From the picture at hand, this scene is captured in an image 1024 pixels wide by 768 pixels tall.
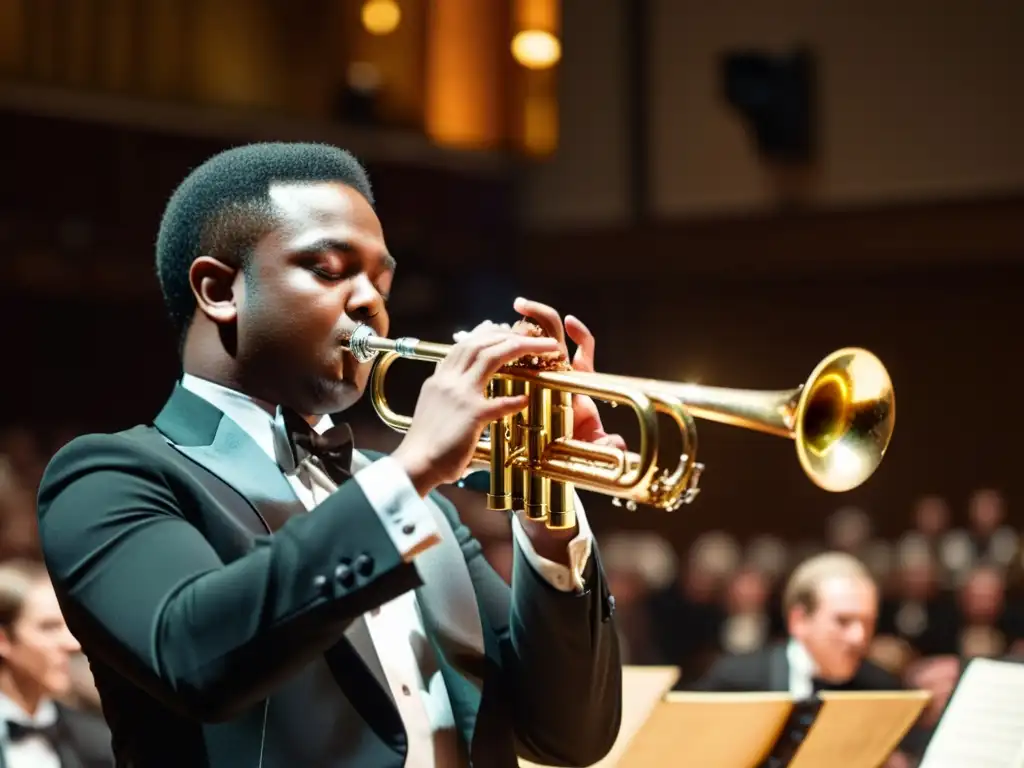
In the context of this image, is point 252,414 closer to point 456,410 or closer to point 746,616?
point 456,410

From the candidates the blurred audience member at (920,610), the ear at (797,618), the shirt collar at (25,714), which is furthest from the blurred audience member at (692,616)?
the shirt collar at (25,714)

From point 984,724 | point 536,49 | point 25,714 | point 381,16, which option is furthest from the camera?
point 536,49

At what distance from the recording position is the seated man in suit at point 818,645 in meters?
5.43

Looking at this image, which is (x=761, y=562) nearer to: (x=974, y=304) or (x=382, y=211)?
(x=974, y=304)

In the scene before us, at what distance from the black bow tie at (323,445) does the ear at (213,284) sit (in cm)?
18

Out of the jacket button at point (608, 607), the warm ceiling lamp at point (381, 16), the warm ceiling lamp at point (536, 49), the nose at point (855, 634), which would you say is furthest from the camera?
the warm ceiling lamp at point (536, 49)

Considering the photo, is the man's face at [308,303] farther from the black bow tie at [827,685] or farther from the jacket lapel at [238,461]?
the black bow tie at [827,685]

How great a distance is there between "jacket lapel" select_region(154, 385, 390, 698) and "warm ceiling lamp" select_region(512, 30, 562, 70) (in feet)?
27.8

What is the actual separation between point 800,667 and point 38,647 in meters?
2.80

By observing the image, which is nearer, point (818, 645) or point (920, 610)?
point (818, 645)

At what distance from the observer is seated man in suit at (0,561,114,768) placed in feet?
13.5

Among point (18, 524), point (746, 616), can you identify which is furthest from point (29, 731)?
point (746, 616)

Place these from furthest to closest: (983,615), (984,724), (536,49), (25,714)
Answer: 1. (536,49)
2. (983,615)
3. (25,714)
4. (984,724)

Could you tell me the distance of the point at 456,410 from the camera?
175cm
